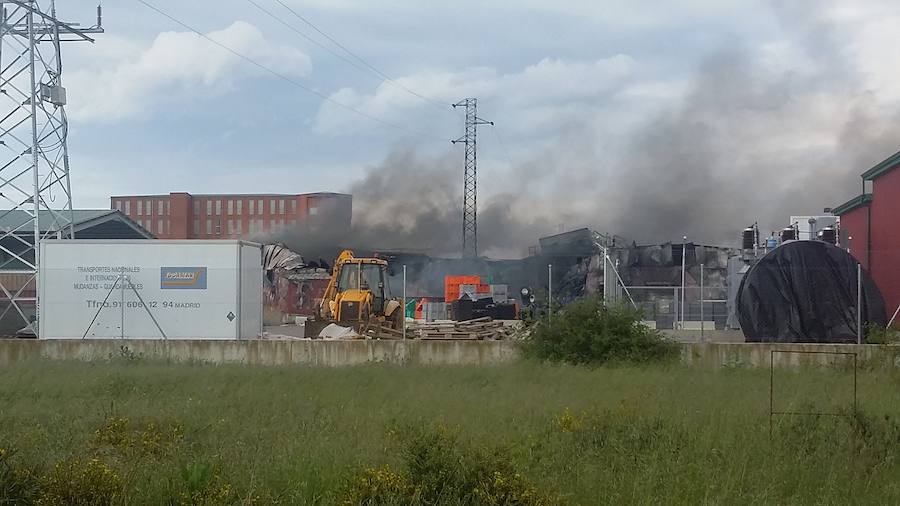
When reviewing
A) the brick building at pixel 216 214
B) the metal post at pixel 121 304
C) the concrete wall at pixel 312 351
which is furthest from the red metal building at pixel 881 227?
the brick building at pixel 216 214

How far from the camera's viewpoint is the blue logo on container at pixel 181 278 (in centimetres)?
2305

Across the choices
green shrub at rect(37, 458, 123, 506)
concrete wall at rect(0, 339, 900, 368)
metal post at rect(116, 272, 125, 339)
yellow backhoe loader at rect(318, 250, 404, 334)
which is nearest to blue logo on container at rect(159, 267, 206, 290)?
metal post at rect(116, 272, 125, 339)

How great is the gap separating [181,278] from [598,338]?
11086 millimetres

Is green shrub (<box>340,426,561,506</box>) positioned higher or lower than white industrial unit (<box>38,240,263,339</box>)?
lower

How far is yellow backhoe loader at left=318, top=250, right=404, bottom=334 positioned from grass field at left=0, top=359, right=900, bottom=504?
942cm

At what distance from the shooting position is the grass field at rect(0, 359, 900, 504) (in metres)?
7.77

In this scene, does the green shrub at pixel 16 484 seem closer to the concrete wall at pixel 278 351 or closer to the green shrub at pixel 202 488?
the green shrub at pixel 202 488

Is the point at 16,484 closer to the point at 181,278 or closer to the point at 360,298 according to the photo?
the point at 181,278

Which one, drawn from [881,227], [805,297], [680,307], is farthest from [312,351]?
[881,227]

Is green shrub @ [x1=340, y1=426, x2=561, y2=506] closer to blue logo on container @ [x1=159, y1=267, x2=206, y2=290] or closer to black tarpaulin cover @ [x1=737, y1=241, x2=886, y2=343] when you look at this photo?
blue logo on container @ [x1=159, y1=267, x2=206, y2=290]

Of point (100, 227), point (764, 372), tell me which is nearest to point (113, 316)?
point (764, 372)

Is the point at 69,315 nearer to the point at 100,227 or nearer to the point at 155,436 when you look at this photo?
the point at 155,436

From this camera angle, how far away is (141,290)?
23031mm

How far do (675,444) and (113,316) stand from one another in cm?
1722
